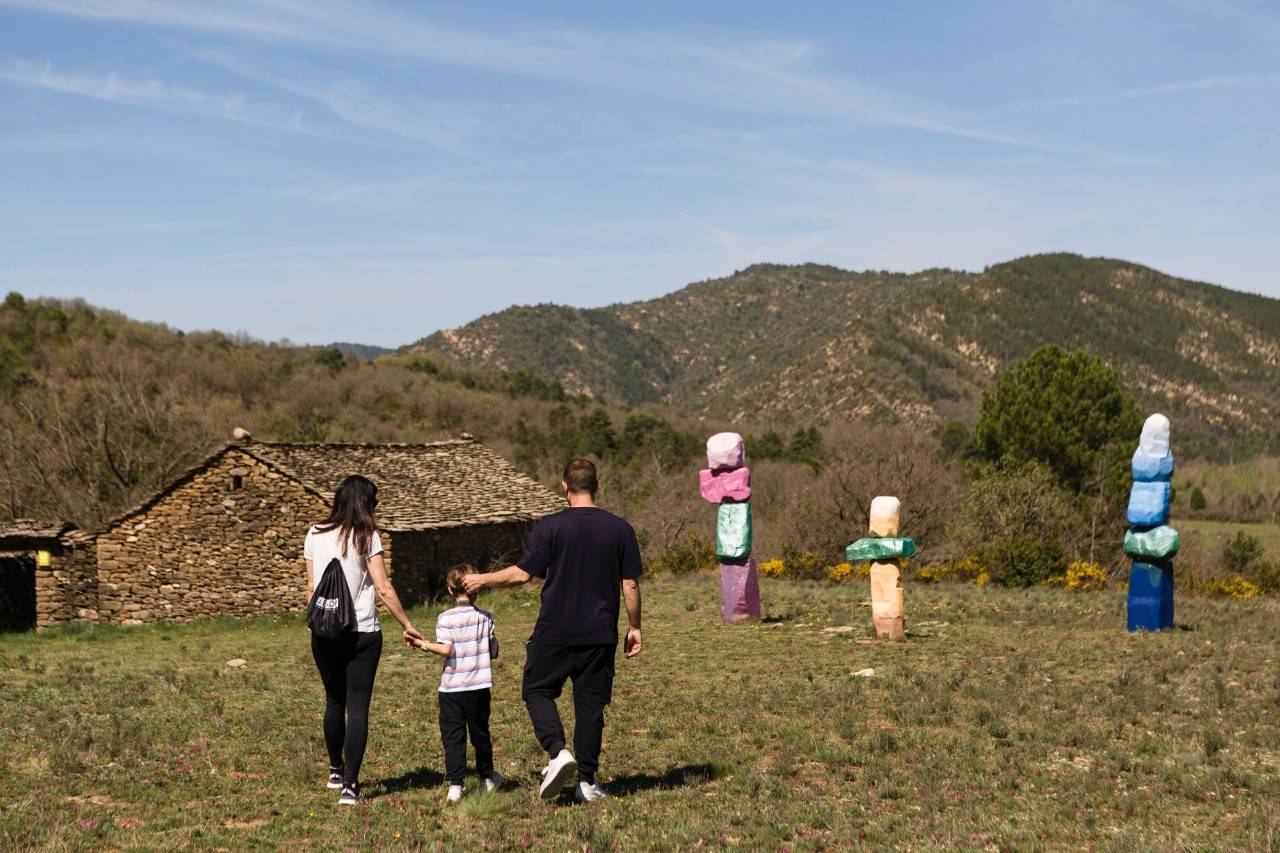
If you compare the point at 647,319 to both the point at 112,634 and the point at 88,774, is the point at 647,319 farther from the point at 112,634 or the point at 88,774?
the point at 88,774

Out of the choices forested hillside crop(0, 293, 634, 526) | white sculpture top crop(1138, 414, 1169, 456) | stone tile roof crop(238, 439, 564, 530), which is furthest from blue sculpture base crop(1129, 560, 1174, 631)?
forested hillside crop(0, 293, 634, 526)

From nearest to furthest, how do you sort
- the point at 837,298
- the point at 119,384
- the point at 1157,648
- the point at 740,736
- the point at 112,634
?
1. the point at 740,736
2. the point at 1157,648
3. the point at 112,634
4. the point at 119,384
5. the point at 837,298

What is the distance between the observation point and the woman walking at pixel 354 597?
22.8 feet

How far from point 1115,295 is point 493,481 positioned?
9821cm

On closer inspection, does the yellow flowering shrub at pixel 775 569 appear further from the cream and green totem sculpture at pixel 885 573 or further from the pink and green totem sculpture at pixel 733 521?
the cream and green totem sculpture at pixel 885 573

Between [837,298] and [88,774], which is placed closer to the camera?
[88,774]

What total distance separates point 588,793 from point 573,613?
121cm

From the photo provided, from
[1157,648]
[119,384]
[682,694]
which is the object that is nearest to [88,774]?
[682,694]

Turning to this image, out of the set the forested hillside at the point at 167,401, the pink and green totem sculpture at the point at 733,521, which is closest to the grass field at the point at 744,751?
the pink and green totem sculpture at the point at 733,521

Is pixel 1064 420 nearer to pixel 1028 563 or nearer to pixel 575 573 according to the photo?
pixel 1028 563

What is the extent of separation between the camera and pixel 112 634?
862 inches

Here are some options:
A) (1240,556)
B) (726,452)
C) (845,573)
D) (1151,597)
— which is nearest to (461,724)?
(726,452)

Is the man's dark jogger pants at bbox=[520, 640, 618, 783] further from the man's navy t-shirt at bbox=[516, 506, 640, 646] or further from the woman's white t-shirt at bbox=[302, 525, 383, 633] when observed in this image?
the woman's white t-shirt at bbox=[302, 525, 383, 633]

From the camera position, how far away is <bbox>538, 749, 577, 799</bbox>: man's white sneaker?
6829mm
